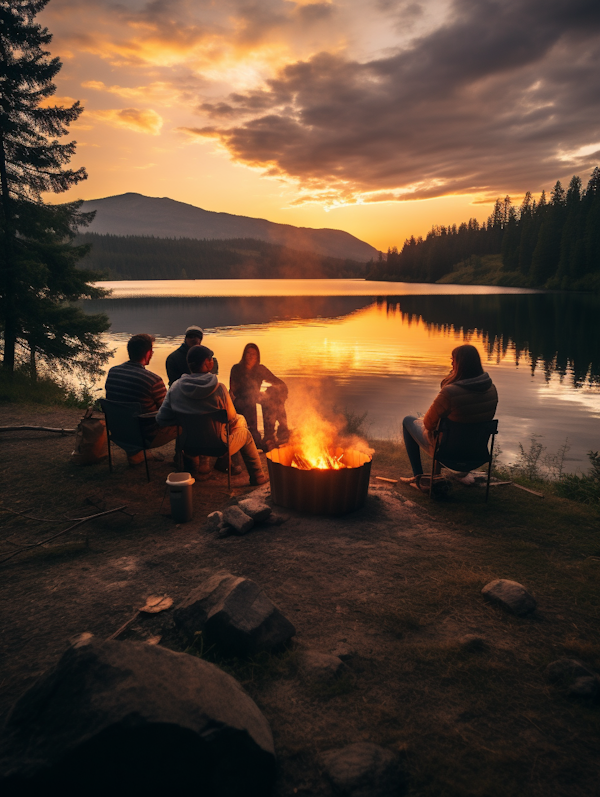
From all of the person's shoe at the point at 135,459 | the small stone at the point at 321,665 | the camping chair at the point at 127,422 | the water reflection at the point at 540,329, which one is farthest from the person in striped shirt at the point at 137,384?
the water reflection at the point at 540,329

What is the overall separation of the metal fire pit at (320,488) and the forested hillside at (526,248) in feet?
268

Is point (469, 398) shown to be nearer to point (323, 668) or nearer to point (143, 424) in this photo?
point (323, 668)

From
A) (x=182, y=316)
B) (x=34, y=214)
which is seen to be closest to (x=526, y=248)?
(x=182, y=316)

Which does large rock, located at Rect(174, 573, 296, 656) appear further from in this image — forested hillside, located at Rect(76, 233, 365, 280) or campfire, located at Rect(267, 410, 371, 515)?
forested hillside, located at Rect(76, 233, 365, 280)

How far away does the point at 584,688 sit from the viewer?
108 inches

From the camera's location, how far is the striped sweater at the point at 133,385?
6.38m

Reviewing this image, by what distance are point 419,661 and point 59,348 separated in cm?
1323

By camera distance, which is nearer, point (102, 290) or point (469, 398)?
point (469, 398)

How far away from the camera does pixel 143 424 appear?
240 inches

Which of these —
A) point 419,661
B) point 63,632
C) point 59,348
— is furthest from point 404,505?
point 59,348

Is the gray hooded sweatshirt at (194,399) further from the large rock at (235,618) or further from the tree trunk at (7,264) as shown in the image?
the tree trunk at (7,264)

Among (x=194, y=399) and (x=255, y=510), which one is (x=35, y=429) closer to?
(x=194, y=399)

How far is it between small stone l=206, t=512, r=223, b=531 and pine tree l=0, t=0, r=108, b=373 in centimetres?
955

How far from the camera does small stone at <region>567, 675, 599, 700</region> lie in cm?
271
